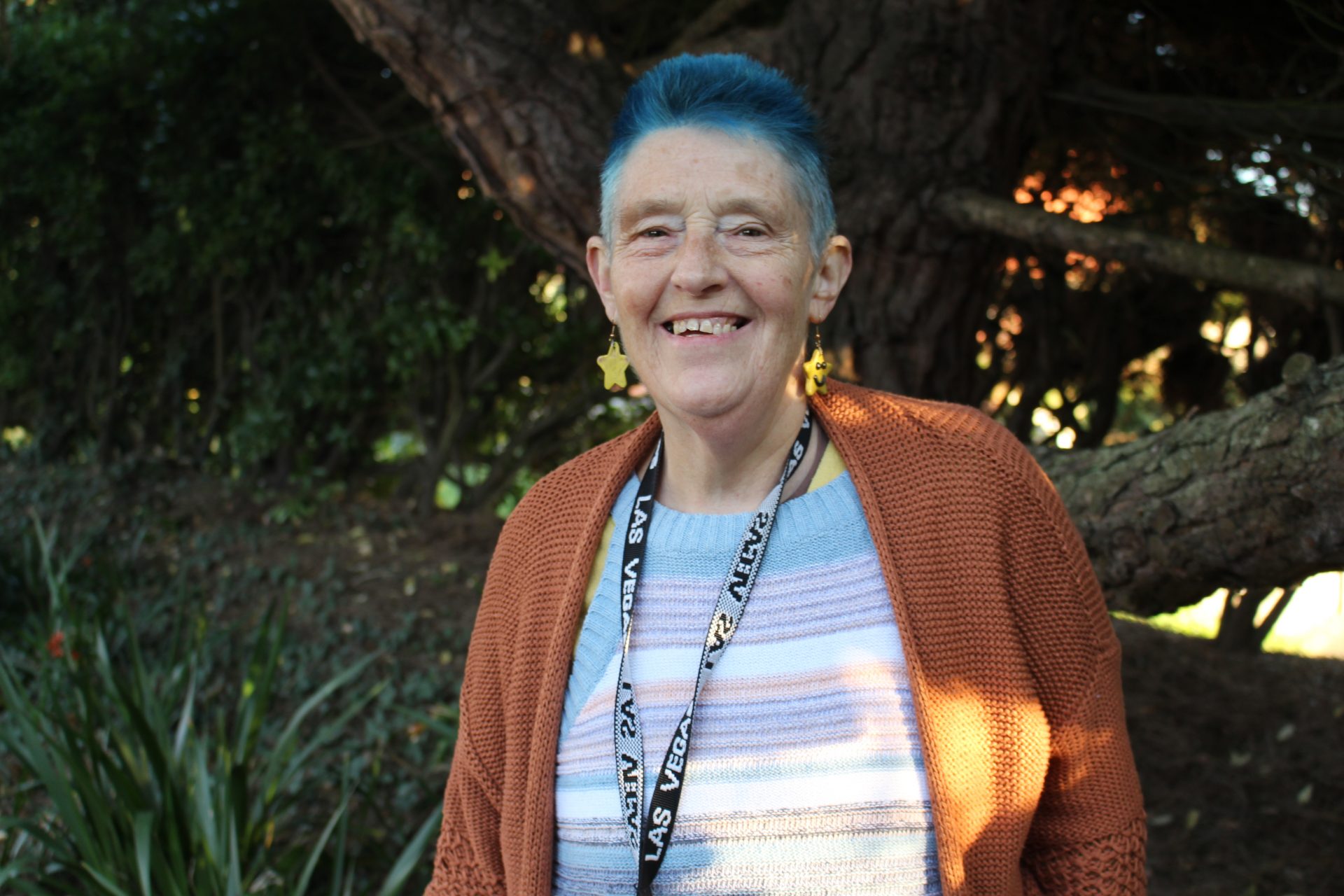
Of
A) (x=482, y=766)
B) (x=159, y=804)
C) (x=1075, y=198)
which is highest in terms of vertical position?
(x=1075, y=198)

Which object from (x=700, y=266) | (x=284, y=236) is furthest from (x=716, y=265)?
(x=284, y=236)

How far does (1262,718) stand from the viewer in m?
4.43

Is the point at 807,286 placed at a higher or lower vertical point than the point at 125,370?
lower

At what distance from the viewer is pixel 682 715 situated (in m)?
1.65

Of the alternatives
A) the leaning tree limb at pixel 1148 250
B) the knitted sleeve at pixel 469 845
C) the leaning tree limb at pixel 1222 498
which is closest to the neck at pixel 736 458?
the knitted sleeve at pixel 469 845

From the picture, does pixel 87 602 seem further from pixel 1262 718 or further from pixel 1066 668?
pixel 1262 718

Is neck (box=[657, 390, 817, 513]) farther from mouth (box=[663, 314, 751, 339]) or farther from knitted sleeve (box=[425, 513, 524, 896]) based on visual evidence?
knitted sleeve (box=[425, 513, 524, 896])

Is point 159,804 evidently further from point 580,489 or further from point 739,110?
point 739,110

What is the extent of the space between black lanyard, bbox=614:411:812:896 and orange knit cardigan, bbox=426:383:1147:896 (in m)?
0.07

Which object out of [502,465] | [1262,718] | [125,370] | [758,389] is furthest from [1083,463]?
[125,370]

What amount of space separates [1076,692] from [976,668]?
17cm

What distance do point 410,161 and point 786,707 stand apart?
4.49 metres

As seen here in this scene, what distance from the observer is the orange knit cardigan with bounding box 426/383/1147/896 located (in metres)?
1.59

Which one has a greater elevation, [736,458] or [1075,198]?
[1075,198]
